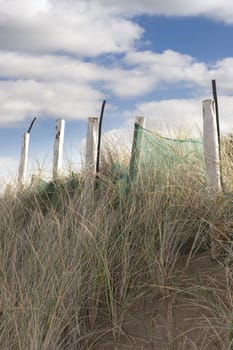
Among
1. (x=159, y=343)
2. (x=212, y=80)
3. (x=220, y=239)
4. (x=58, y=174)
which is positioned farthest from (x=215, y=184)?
(x=58, y=174)

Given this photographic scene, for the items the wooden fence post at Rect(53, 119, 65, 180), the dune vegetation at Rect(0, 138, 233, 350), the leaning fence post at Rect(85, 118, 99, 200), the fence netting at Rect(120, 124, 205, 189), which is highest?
the wooden fence post at Rect(53, 119, 65, 180)

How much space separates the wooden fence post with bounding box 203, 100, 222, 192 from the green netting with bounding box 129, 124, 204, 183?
0.93 ft

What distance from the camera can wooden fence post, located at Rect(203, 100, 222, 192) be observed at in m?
5.48

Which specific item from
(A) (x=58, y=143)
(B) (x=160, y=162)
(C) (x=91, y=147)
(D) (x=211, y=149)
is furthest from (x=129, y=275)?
(A) (x=58, y=143)

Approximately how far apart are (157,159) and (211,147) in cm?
73

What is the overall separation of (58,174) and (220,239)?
4.25 m

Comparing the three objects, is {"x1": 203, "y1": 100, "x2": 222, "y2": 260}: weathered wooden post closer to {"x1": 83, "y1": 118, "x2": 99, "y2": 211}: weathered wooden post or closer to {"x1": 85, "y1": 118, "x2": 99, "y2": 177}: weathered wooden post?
{"x1": 83, "y1": 118, "x2": 99, "y2": 211}: weathered wooden post

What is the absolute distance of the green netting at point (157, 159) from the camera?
582cm

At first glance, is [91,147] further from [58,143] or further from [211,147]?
[58,143]

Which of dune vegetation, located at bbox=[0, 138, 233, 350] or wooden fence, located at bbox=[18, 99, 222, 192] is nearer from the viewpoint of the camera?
dune vegetation, located at bbox=[0, 138, 233, 350]

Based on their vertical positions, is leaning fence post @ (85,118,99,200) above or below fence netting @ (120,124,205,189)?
above

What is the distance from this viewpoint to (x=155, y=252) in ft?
15.9

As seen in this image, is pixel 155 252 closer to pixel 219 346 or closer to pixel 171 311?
pixel 171 311

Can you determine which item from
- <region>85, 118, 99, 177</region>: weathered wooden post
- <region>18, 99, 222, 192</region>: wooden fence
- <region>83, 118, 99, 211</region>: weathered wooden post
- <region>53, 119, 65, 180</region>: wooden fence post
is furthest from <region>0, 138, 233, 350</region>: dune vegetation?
<region>53, 119, 65, 180</region>: wooden fence post
